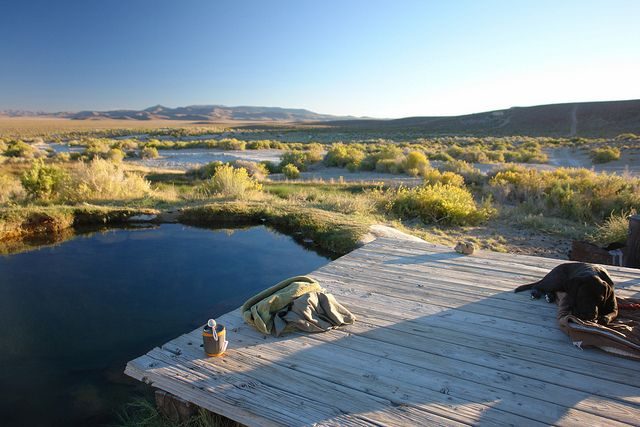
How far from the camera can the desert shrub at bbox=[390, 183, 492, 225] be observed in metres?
10.5

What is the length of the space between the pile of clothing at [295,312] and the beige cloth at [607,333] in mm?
1730

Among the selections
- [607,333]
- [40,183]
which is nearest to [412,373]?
[607,333]

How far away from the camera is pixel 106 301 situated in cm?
618

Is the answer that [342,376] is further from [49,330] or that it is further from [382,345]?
[49,330]

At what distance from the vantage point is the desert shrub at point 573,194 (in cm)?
1087

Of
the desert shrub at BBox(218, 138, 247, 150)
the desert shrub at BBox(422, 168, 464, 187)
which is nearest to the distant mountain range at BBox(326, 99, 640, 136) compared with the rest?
the desert shrub at BBox(218, 138, 247, 150)

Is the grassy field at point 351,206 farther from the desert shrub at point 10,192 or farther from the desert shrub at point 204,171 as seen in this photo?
the desert shrub at point 204,171

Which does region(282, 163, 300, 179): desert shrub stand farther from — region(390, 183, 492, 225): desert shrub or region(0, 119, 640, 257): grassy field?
region(390, 183, 492, 225): desert shrub

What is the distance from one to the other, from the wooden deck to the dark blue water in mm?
1681

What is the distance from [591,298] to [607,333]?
0.41m

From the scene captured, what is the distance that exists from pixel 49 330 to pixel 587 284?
6005 millimetres

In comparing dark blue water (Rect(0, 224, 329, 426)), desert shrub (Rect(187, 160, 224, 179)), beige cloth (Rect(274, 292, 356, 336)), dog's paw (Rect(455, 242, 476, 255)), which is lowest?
dark blue water (Rect(0, 224, 329, 426))

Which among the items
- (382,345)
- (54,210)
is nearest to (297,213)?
(54,210)

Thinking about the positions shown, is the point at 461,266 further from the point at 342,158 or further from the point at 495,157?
the point at 495,157
